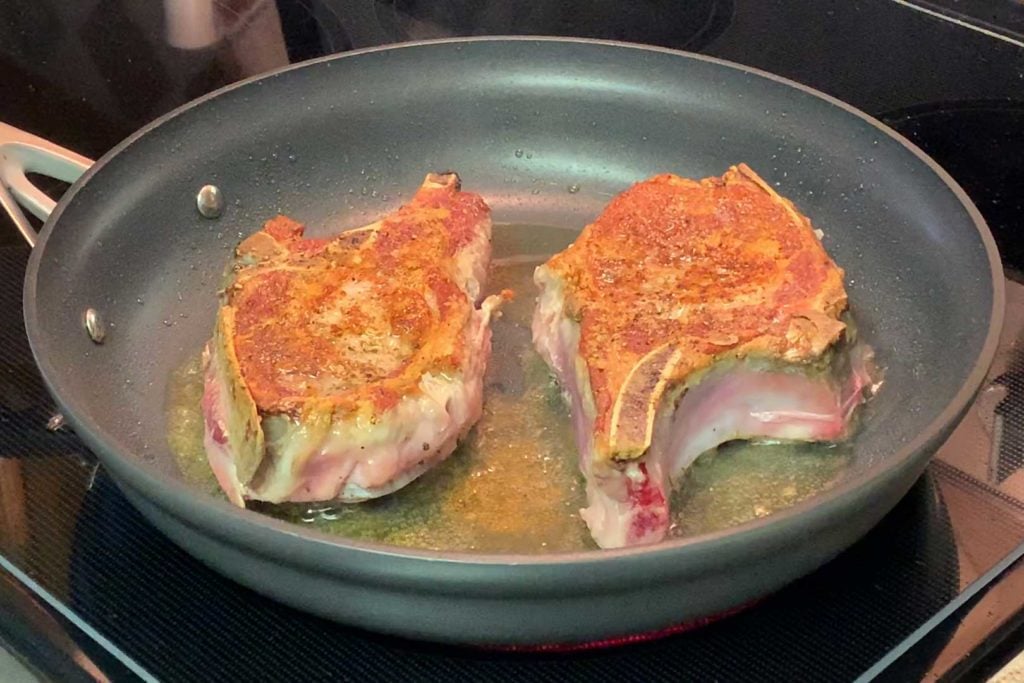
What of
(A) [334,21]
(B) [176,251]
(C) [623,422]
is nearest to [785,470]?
(C) [623,422]

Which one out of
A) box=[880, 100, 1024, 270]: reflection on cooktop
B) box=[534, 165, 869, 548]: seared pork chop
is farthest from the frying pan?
box=[880, 100, 1024, 270]: reflection on cooktop

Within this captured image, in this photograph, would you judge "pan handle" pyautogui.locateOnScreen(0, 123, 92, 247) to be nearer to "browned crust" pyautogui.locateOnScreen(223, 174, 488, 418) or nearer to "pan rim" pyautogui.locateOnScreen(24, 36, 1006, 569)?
"pan rim" pyautogui.locateOnScreen(24, 36, 1006, 569)

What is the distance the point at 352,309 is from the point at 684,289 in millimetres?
331

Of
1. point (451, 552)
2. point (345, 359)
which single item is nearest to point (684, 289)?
point (345, 359)

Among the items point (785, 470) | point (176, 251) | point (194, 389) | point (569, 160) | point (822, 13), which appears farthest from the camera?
point (822, 13)

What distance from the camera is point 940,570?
2.79 feet

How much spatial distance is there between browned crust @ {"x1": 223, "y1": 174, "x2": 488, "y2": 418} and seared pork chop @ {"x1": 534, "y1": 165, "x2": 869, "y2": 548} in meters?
0.12

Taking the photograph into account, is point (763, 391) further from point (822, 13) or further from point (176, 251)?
point (822, 13)

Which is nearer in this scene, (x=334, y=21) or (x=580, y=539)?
(x=580, y=539)

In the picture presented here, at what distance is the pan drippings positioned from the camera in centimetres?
91

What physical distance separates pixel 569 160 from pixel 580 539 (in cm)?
61

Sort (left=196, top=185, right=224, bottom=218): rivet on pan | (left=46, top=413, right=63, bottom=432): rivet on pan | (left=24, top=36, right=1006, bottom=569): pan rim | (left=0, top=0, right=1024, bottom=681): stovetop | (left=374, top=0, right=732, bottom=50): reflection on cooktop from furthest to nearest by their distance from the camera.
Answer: (left=374, top=0, right=732, bottom=50): reflection on cooktop, (left=196, top=185, right=224, bottom=218): rivet on pan, (left=46, top=413, right=63, bottom=432): rivet on pan, (left=0, top=0, right=1024, bottom=681): stovetop, (left=24, top=36, right=1006, bottom=569): pan rim

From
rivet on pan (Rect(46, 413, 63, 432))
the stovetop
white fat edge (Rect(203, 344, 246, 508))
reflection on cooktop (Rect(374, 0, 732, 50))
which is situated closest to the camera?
the stovetop

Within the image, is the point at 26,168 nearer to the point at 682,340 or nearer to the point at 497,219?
the point at 497,219
